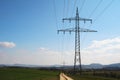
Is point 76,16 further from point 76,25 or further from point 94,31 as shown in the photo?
point 94,31

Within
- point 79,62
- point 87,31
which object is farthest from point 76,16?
point 79,62

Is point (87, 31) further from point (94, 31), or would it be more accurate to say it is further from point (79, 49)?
point (79, 49)

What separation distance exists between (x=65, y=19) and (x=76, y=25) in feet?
11.1

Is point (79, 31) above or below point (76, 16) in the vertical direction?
below

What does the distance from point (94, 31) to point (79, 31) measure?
412 cm

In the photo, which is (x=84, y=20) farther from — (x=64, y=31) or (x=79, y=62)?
(x=79, y=62)

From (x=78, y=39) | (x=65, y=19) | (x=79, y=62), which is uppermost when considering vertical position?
(x=65, y=19)

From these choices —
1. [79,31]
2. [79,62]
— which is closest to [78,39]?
[79,31]

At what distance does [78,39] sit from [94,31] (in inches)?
168

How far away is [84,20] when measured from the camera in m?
34.8

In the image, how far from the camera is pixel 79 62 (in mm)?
36219

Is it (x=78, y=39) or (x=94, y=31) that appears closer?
(x=94, y=31)

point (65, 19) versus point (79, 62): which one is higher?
point (65, 19)

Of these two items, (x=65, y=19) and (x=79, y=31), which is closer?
(x=65, y=19)
